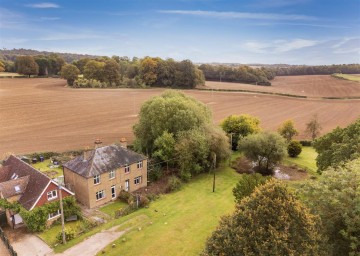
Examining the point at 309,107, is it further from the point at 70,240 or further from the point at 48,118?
the point at 70,240

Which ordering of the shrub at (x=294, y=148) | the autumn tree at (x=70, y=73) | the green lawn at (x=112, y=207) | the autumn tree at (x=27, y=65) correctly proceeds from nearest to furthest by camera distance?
the green lawn at (x=112, y=207) < the shrub at (x=294, y=148) < the autumn tree at (x=70, y=73) < the autumn tree at (x=27, y=65)

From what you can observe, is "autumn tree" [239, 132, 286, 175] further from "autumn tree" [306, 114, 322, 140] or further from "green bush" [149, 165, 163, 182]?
"autumn tree" [306, 114, 322, 140]

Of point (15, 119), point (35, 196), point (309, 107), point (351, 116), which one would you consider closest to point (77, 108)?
point (15, 119)

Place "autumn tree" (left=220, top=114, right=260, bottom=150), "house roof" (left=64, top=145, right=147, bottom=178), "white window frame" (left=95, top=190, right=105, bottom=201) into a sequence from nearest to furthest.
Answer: "house roof" (left=64, top=145, right=147, bottom=178) → "white window frame" (left=95, top=190, right=105, bottom=201) → "autumn tree" (left=220, top=114, right=260, bottom=150)

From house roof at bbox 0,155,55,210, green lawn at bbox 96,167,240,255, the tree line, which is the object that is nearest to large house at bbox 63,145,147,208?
house roof at bbox 0,155,55,210

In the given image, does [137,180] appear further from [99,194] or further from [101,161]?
[101,161]

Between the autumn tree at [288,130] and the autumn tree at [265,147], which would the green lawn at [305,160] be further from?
the autumn tree at [265,147]

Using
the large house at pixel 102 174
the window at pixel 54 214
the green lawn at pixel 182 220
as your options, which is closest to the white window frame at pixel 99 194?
the large house at pixel 102 174
